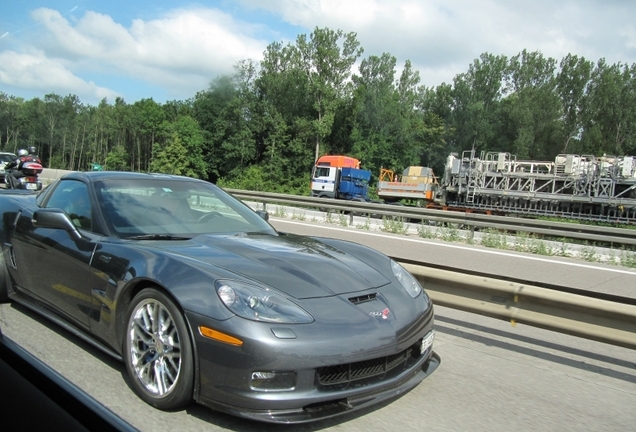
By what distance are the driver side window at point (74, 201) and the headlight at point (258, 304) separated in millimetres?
1531

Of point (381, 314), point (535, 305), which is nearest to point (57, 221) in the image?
point (381, 314)

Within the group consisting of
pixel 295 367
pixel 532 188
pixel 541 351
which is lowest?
pixel 541 351

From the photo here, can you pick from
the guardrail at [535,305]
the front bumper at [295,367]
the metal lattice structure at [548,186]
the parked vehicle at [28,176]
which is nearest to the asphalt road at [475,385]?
the front bumper at [295,367]

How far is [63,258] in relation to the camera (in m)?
3.80

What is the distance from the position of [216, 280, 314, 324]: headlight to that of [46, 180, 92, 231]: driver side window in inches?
60.3

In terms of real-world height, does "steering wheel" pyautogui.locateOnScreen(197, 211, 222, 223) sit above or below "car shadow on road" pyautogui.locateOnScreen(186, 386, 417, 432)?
above

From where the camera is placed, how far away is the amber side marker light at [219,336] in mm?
2639

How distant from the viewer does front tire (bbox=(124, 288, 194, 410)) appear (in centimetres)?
282

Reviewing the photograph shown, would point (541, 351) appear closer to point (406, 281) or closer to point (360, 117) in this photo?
point (406, 281)

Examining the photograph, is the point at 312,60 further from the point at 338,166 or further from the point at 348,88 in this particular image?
the point at 338,166

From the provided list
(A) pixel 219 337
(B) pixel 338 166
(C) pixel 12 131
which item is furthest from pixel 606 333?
(B) pixel 338 166

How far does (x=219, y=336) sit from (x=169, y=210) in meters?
1.70

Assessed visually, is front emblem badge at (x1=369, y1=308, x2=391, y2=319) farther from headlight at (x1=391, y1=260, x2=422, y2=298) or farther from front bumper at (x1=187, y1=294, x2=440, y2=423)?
headlight at (x1=391, y1=260, x2=422, y2=298)

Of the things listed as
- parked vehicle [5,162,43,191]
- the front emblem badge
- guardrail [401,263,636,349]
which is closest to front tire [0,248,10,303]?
the front emblem badge
